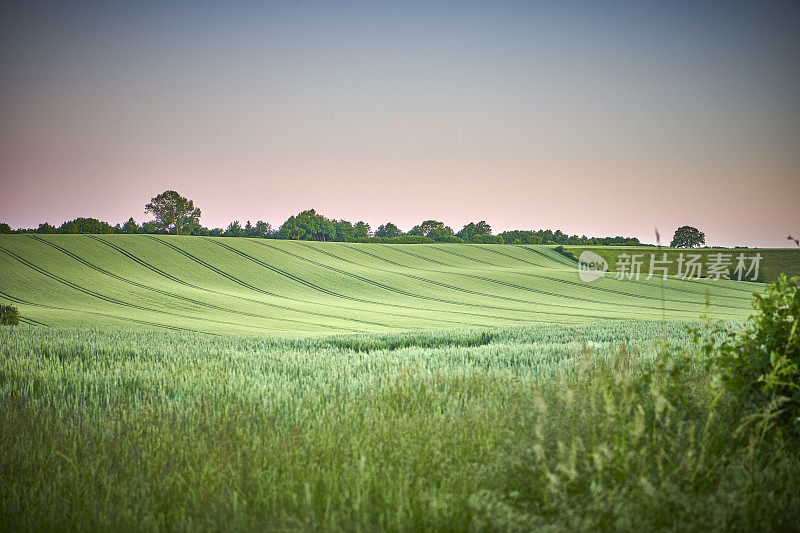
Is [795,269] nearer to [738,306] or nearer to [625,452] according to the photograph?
[738,306]

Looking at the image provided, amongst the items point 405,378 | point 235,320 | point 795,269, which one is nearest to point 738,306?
point 795,269

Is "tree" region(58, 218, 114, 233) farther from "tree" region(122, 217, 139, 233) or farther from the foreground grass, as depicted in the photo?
the foreground grass

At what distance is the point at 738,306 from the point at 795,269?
49.1ft

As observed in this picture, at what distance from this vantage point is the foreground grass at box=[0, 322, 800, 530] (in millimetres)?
3014

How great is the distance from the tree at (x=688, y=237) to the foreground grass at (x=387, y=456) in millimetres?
56559

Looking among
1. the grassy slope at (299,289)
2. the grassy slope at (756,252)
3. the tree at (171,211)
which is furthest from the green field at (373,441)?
the tree at (171,211)

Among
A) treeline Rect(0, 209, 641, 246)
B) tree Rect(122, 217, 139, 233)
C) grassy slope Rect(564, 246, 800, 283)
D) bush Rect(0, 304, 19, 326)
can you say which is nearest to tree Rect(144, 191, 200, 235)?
tree Rect(122, 217, 139, 233)

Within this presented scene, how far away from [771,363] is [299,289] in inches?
1383

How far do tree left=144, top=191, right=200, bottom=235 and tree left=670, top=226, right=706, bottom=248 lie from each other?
298 ft

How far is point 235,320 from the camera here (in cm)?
2492

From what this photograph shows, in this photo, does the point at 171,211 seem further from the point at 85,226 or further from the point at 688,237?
the point at 688,237

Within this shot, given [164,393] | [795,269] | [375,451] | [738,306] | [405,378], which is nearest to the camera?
[375,451]

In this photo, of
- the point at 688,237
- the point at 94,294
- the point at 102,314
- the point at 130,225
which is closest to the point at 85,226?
the point at 130,225

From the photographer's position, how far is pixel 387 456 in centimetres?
401
